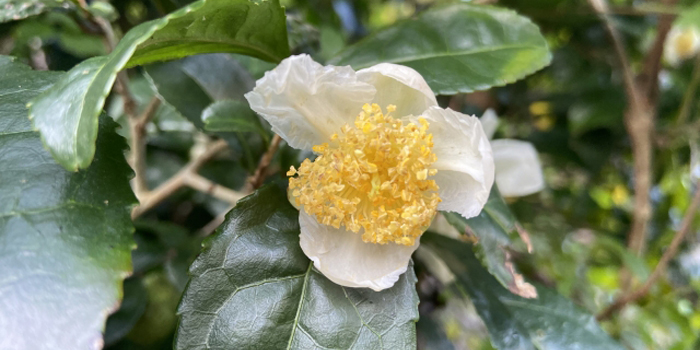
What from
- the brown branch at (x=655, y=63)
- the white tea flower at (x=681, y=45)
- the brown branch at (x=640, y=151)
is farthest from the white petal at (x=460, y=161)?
the white tea flower at (x=681, y=45)

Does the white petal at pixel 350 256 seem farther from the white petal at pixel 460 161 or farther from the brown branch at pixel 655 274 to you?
the brown branch at pixel 655 274

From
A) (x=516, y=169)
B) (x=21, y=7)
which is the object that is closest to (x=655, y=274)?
(x=516, y=169)

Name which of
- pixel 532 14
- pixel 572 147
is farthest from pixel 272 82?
pixel 572 147

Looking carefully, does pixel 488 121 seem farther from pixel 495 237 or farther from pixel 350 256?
pixel 350 256

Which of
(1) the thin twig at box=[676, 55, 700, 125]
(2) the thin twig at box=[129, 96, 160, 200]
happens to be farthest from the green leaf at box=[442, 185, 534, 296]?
(1) the thin twig at box=[676, 55, 700, 125]

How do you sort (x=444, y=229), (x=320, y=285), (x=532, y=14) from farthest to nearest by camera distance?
(x=532, y=14) < (x=444, y=229) < (x=320, y=285)

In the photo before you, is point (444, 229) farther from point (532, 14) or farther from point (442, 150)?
point (532, 14)
